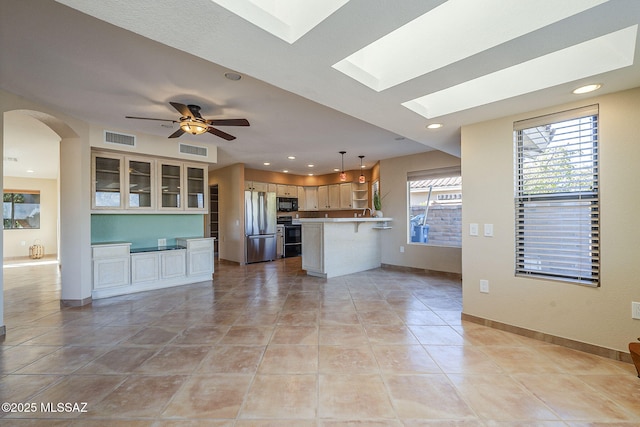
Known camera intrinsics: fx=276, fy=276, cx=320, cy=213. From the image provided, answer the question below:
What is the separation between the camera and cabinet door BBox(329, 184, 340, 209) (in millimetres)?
8441

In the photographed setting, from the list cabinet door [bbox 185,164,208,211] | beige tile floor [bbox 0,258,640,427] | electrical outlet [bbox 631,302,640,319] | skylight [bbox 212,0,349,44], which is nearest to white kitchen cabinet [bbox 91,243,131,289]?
beige tile floor [bbox 0,258,640,427]

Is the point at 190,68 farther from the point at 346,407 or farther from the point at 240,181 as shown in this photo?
the point at 240,181

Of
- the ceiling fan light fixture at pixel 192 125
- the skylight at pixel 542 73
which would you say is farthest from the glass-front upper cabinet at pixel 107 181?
the skylight at pixel 542 73

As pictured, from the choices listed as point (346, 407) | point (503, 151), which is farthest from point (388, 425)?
A: point (503, 151)

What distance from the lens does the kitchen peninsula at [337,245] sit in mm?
5258

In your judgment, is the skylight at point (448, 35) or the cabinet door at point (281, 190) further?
the cabinet door at point (281, 190)

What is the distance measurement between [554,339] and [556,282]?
530mm

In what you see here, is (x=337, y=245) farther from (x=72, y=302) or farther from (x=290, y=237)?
(x=72, y=302)

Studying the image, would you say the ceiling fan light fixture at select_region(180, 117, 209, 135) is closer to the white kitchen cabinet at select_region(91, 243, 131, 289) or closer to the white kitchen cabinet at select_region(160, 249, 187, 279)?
the white kitchen cabinet at select_region(91, 243, 131, 289)

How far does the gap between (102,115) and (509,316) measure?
17.8 feet

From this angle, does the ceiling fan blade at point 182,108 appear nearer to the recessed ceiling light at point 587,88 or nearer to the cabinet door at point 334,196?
the recessed ceiling light at point 587,88

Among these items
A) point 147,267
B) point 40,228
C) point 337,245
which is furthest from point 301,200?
point 40,228

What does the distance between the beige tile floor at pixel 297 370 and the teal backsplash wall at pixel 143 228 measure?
4.27ft

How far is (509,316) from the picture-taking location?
2.86 meters
